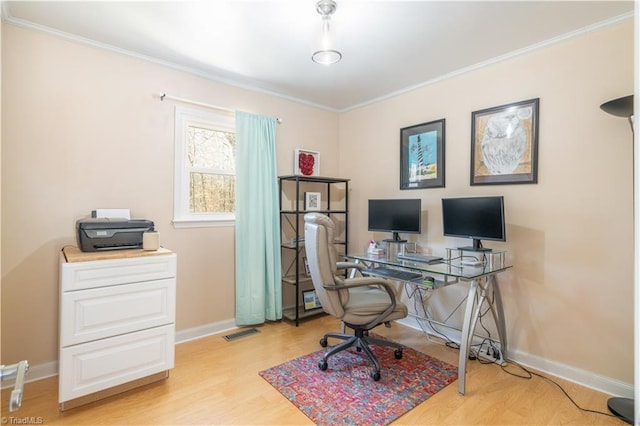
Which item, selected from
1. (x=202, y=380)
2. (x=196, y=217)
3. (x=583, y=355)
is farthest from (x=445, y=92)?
(x=202, y=380)

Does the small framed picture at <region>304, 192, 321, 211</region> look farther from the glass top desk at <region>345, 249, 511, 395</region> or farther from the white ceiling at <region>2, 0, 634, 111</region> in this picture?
the white ceiling at <region>2, 0, 634, 111</region>

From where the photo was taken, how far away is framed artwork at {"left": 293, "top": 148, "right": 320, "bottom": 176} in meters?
3.72

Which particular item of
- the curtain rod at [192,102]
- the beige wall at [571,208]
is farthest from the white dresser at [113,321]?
the beige wall at [571,208]

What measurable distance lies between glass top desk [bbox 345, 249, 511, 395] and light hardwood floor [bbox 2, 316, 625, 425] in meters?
0.23

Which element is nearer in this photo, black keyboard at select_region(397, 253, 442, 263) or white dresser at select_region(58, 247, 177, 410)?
white dresser at select_region(58, 247, 177, 410)

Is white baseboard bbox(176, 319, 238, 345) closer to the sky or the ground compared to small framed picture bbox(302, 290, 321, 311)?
closer to the ground

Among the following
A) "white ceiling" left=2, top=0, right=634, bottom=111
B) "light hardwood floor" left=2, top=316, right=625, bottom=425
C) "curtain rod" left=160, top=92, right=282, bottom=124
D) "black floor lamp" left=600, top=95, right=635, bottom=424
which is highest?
"white ceiling" left=2, top=0, right=634, bottom=111

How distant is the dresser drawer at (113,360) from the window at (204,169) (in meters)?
1.07

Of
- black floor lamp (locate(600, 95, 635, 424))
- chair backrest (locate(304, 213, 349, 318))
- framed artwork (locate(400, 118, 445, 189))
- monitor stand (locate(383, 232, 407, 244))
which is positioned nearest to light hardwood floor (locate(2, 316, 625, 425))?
black floor lamp (locate(600, 95, 635, 424))

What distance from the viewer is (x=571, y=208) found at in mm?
2340

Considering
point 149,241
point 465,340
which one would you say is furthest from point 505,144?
point 149,241

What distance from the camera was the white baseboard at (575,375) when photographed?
7.00 feet

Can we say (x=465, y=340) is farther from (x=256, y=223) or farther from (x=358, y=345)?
(x=256, y=223)

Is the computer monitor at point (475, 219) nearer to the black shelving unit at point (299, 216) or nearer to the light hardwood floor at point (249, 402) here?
the light hardwood floor at point (249, 402)
